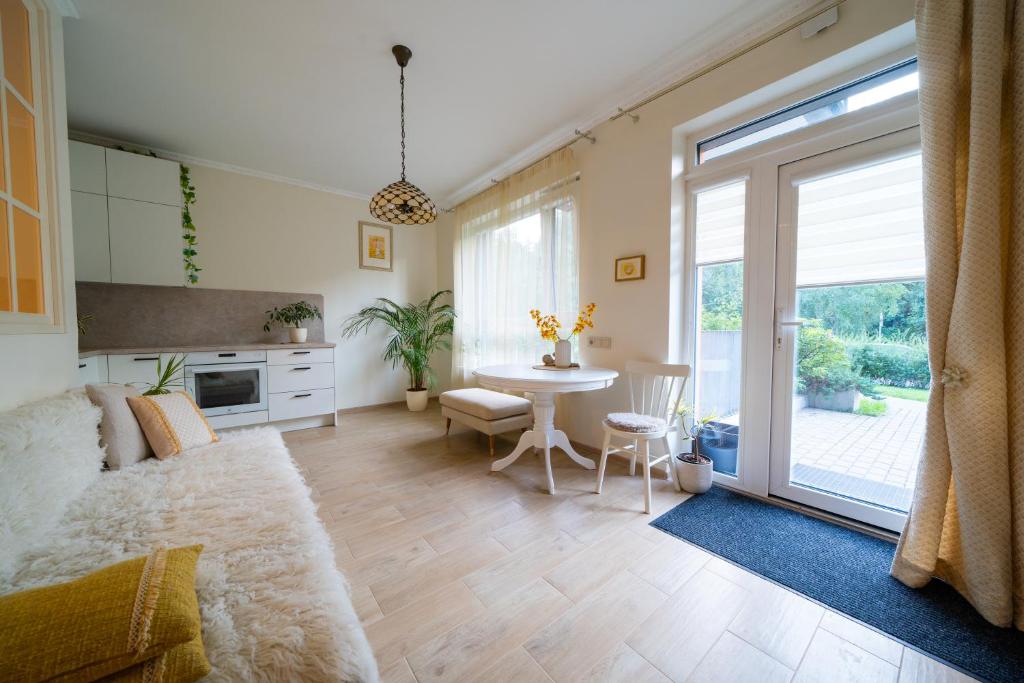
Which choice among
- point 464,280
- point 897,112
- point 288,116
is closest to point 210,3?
point 288,116

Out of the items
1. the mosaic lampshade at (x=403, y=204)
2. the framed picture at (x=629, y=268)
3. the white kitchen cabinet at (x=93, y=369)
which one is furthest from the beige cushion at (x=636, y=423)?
the white kitchen cabinet at (x=93, y=369)

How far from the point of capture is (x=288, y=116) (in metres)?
2.90

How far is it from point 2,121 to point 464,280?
11.6 ft

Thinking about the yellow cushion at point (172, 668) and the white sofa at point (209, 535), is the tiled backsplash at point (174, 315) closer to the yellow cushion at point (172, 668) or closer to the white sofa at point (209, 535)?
the white sofa at point (209, 535)

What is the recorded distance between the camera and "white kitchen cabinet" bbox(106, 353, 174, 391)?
2.84 meters

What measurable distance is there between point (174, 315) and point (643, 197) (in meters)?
4.36

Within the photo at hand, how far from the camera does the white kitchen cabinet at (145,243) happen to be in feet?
9.93

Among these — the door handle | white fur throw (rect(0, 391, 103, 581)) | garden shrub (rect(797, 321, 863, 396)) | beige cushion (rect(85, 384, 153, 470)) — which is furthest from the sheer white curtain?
white fur throw (rect(0, 391, 103, 581))

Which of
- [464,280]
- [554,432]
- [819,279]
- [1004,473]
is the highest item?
[464,280]

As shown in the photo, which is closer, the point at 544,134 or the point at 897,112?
the point at 897,112

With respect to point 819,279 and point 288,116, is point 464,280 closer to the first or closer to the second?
point 288,116

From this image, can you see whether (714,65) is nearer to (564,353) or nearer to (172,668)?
(564,353)

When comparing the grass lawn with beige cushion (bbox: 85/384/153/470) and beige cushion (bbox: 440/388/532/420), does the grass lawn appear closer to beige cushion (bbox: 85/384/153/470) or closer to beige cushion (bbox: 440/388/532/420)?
beige cushion (bbox: 440/388/532/420)

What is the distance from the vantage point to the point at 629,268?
2711mm
